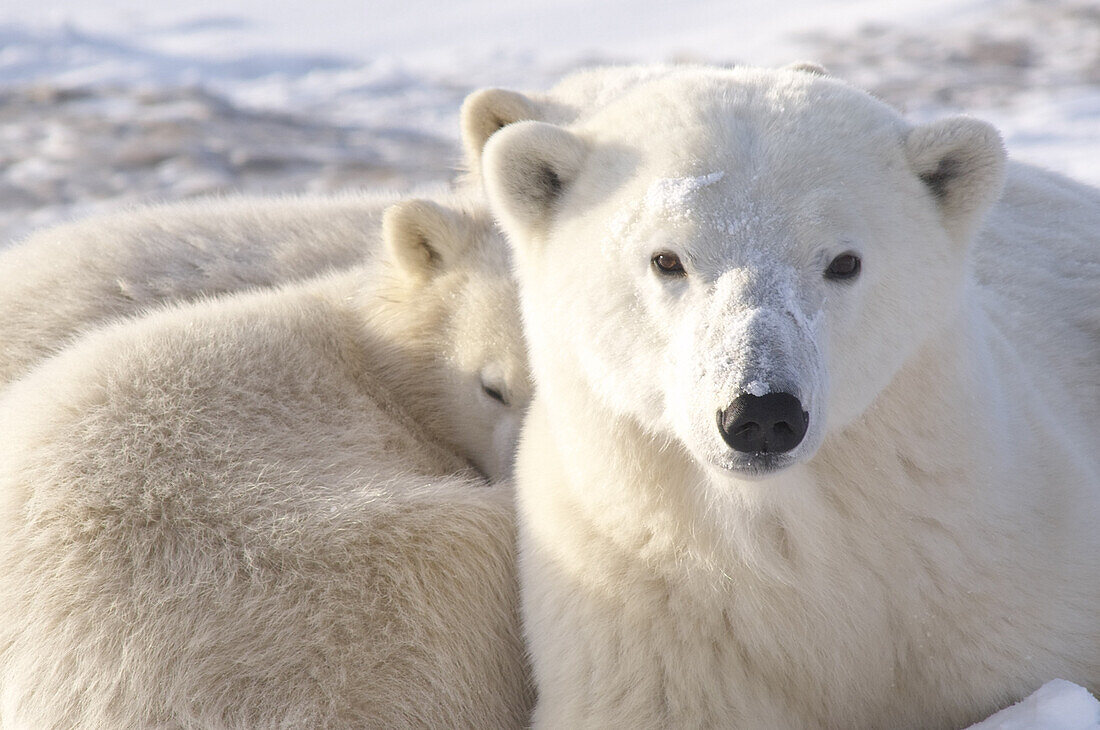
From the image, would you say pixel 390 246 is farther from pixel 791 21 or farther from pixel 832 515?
pixel 791 21

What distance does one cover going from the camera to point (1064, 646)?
106 inches

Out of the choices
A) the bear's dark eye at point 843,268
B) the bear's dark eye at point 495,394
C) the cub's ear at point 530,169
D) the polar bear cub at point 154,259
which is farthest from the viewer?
the polar bear cub at point 154,259

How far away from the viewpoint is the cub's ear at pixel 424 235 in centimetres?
443

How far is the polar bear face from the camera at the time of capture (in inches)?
87.4

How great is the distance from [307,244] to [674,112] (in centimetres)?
299

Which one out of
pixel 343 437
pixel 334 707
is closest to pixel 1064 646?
pixel 334 707

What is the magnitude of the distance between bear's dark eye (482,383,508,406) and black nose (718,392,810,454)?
83.3 inches

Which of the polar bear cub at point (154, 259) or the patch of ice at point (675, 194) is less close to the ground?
the patch of ice at point (675, 194)

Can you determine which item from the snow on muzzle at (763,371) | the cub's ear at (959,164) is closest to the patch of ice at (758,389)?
the snow on muzzle at (763,371)

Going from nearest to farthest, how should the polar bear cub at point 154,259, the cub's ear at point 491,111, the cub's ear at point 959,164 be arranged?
the cub's ear at point 959,164 → the cub's ear at point 491,111 → the polar bear cub at point 154,259

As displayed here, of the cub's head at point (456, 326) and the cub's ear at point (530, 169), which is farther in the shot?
the cub's head at point (456, 326)

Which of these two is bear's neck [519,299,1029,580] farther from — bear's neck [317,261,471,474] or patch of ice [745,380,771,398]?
bear's neck [317,261,471,474]

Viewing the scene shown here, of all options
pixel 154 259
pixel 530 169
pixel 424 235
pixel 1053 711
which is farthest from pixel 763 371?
pixel 154 259

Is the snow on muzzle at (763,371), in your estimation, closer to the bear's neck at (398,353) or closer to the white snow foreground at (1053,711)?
the white snow foreground at (1053,711)
